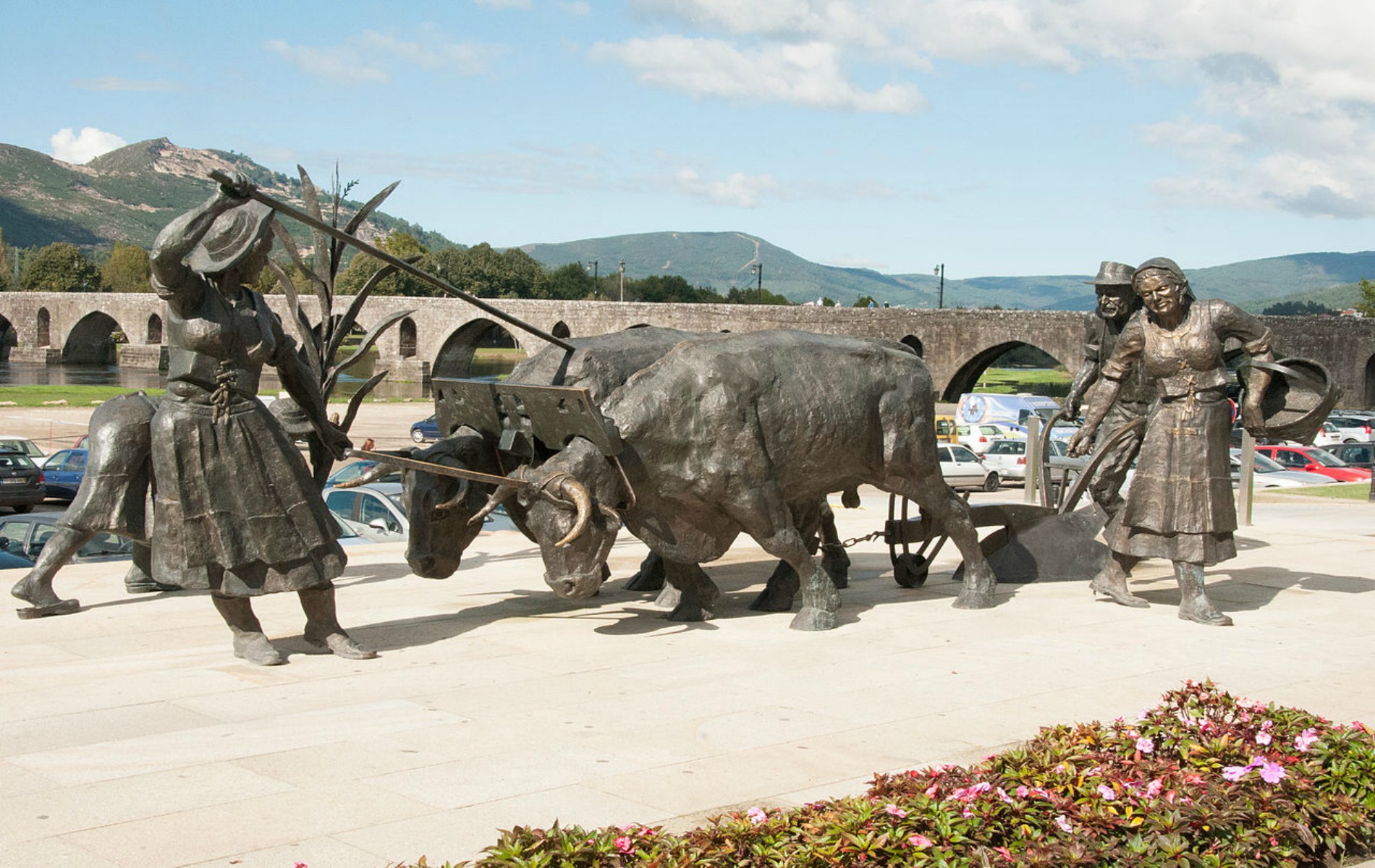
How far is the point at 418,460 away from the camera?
8742 millimetres

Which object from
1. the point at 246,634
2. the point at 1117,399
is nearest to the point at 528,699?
the point at 246,634

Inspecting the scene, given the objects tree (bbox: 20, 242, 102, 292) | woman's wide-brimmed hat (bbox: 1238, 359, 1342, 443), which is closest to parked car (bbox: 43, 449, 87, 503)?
woman's wide-brimmed hat (bbox: 1238, 359, 1342, 443)

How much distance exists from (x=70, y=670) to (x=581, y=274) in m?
123

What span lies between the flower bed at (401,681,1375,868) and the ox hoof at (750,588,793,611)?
13.5 ft

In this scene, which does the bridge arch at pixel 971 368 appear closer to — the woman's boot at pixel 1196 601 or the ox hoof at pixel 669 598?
the woman's boot at pixel 1196 601

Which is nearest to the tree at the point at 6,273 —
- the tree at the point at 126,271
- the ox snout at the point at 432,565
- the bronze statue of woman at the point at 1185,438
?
the tree at the point at 126,271

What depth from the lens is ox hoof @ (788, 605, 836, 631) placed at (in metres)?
9.07

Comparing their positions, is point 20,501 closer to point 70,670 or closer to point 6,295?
point 70,670

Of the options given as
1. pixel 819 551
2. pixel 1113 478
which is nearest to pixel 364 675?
pixel 819 551

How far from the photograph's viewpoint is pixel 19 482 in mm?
21953

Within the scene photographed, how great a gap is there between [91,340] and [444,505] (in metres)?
96.9

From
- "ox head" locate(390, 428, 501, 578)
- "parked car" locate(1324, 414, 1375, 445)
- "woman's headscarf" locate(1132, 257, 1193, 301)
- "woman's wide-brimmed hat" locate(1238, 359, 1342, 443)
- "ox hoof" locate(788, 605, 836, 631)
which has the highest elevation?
"woman's headscarf" locate(1132, 257, 1193, 301)

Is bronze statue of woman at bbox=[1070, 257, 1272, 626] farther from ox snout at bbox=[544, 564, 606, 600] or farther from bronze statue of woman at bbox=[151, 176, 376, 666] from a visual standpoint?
bronze statue of woman at bbox=[151, 176, 376, 666]

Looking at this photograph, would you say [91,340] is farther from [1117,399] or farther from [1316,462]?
[1117,399]
